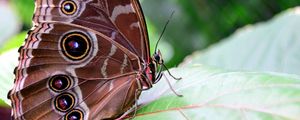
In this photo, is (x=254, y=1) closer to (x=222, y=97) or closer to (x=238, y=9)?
(x=238, y=9)

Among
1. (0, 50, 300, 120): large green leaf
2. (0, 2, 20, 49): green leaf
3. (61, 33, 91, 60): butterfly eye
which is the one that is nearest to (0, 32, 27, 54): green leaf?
(0, 2, 20, 49): green leaf

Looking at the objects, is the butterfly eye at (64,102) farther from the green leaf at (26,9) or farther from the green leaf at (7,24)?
the green leaf at (26,9)

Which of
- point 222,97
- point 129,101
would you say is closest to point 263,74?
point 222,97

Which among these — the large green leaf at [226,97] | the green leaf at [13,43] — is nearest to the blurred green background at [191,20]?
the green leaf at [13,43]

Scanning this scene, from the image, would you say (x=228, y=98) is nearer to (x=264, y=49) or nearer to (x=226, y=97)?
(x=226, y=97)

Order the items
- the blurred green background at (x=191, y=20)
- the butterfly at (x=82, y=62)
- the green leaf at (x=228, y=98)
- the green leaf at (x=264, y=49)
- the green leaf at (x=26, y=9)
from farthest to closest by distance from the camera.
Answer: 1. the green leaf at (x=26, y=9)
2. the blurred green background at (x=191, y=20)
3. the green leaf at (x=264, y=49)
4. the butterfly at (x=82, y=62)
5. the green leaf at (x=228, y=98)

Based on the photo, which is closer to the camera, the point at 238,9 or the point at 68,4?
the point at 68,4

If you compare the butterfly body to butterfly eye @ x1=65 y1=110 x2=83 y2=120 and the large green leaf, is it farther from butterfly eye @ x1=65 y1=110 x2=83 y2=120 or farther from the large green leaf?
the large green leaf
